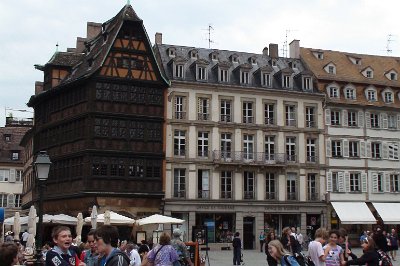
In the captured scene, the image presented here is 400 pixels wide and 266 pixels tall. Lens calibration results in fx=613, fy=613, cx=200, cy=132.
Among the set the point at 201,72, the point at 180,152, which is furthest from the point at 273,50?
the point at 180,152

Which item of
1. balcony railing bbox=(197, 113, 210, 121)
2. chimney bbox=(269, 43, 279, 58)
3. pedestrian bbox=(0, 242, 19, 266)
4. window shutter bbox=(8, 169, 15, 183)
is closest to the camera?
pedestrian bbox=(0, 242, 19, 266)

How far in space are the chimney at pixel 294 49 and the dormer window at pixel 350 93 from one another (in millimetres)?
5352

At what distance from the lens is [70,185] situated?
1625 inches

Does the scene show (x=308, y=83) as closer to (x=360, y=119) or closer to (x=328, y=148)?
(x=360, y=119)

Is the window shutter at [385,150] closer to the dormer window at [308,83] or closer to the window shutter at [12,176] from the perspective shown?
the dormer window at [308,83]

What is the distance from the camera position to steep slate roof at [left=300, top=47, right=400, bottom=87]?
4969 cm

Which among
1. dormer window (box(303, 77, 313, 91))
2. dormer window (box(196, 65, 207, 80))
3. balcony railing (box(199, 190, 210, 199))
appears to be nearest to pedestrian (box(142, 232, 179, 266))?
balcony railing (box(199, 190, 210, 199))

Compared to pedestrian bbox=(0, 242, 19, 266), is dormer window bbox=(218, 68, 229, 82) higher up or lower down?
higher up

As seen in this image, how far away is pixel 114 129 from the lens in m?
40.6

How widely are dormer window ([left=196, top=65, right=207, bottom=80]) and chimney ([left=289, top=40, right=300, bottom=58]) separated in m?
10.2

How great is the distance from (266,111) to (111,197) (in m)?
13.9

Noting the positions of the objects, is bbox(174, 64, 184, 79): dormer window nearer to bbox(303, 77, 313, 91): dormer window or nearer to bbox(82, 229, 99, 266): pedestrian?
bbox(303, 77, 313, 91): dormer window

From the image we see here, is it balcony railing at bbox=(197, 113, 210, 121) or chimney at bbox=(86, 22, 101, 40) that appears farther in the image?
chimney at bbox=(86, 22, 101, 40)

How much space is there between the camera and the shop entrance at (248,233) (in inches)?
1756
